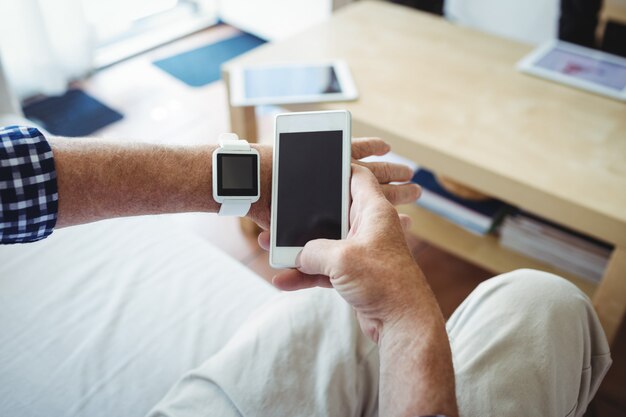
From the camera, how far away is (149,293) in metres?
0.90

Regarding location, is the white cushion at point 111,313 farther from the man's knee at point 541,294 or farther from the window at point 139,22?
the window at point 139,22

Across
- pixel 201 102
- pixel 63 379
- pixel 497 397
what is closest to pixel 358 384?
pixel 497 397

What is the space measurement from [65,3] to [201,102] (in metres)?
0.62

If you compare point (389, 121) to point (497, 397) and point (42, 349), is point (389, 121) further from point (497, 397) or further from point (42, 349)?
point (42, 349)

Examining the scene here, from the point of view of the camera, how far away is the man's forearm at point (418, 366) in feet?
1.62

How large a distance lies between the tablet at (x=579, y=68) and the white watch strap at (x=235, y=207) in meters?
0.95

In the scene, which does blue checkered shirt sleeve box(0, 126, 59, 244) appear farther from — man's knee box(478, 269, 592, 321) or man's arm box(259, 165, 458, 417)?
man's knee box(478, 269, 592, 321)

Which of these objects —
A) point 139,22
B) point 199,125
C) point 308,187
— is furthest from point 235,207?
point 139,22

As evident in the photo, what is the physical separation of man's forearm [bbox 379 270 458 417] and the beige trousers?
0.17 meters

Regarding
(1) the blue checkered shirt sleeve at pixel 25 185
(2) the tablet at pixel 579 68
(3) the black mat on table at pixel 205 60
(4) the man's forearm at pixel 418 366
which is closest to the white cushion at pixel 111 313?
(1) the blue checkered shirt sleeve at pixel 25 185

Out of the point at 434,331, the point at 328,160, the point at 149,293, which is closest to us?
the point at 434,331

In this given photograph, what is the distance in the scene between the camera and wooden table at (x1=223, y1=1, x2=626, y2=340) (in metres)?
1.04

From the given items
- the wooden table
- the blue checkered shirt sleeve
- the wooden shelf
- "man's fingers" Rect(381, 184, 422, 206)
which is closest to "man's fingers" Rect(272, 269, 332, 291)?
"man's fingers" Rect(381, 184, 422, 206)

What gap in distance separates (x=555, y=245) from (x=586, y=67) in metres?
0.50
